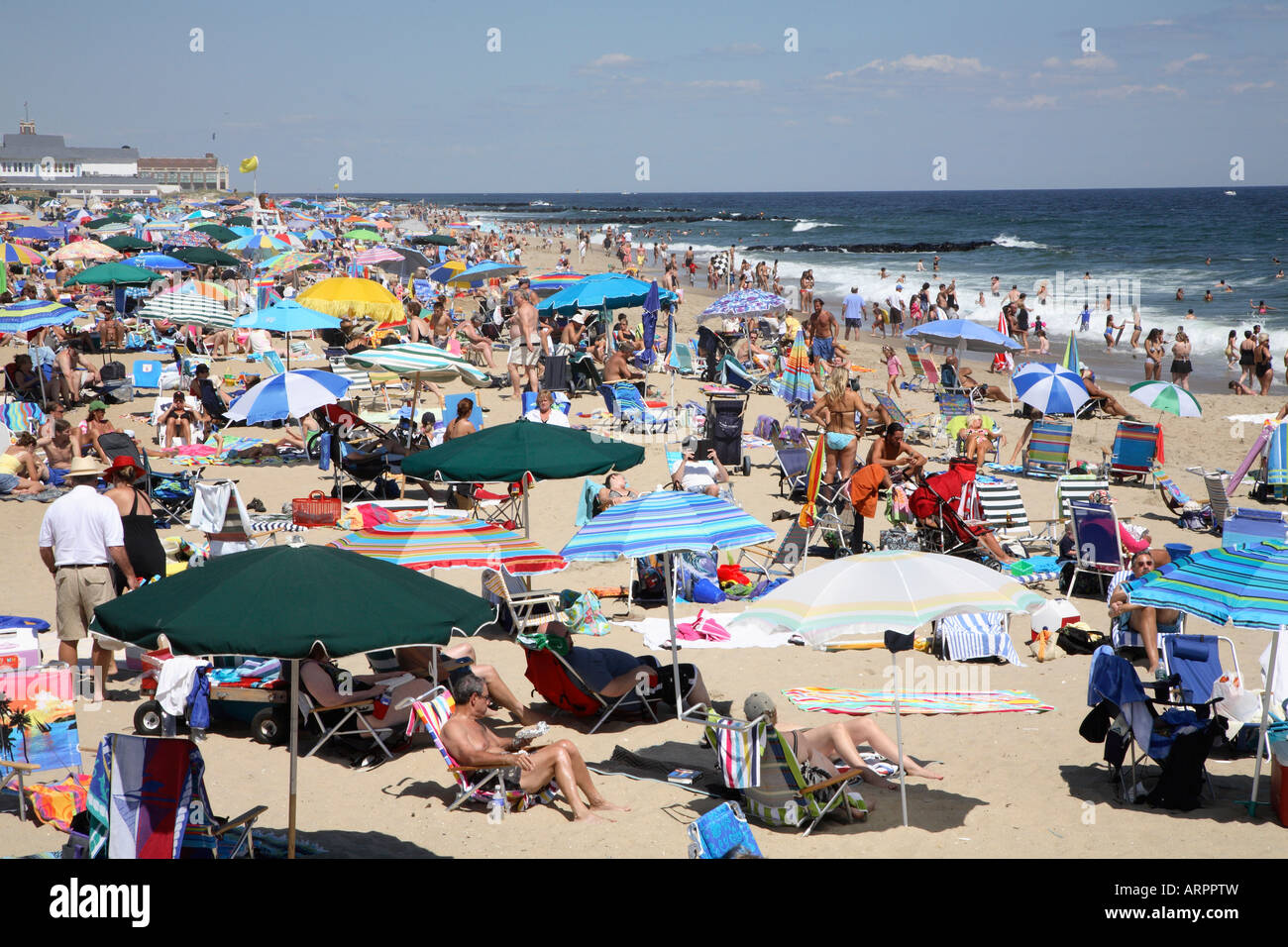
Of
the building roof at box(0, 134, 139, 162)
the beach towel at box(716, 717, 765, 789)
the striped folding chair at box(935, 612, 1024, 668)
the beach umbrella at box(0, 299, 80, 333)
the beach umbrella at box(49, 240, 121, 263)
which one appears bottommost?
the striped folding chair at box(935, 612, 1024, 668)

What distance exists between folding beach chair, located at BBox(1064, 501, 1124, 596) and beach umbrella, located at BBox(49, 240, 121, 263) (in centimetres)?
2075

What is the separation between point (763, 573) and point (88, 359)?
13542 millimetres

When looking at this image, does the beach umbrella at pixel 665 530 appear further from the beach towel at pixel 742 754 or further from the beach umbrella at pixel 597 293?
the beach umbrella at pixel 597 293

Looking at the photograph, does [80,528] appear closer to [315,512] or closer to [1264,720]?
[315,512]

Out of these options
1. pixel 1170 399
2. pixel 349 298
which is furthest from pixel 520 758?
pixel 349 298

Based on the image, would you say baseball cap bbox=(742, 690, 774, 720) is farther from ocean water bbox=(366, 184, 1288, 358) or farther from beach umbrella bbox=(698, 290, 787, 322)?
A: ocean water bbox=(366, 184, 1288, 358)

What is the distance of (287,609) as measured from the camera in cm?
365

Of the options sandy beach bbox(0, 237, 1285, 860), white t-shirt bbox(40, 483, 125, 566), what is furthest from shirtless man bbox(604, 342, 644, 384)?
white t-shirt bbox(40, 483, 125, 566)

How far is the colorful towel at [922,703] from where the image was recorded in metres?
4.91

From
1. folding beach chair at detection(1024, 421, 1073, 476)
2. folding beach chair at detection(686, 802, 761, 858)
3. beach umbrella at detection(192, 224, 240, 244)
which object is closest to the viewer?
folding beach chair at detection(686, 802, 761, 858)

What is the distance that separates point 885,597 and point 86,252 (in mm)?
22516

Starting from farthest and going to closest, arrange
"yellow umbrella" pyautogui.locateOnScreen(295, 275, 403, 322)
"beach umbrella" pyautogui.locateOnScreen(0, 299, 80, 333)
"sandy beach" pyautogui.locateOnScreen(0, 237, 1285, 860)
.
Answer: "yellow umbrella" pyautogui.locateOnScreen(295, 275, 403, 322), "beach umbrella" pyautogui.locateOnScreen(0, 299, 80, 333), "sandy beach" pyautogui.locateOnScreen(0, 237, 1285, 860)

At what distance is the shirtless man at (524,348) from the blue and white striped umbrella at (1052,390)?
6.50 metres

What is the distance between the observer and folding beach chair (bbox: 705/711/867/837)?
4750mm
